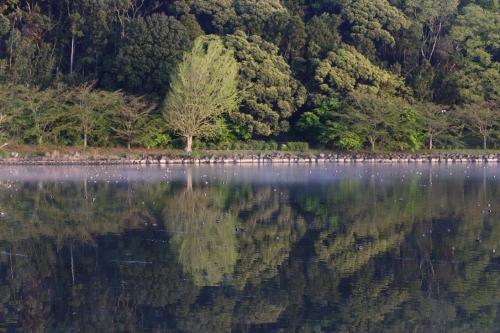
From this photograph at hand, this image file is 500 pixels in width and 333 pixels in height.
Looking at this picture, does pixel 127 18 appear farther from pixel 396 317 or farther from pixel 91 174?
pixel 396 317

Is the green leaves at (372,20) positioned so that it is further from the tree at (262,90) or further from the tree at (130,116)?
the tree at (130,116)

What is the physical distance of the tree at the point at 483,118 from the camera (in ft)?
175

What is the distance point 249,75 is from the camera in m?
52.4

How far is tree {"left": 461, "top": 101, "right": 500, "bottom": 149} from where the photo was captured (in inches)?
2099

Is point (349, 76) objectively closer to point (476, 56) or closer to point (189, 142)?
point (476, 56)

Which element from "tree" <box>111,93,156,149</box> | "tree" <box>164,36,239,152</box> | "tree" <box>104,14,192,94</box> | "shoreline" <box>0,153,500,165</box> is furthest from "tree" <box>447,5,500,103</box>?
"tree" <box>111,93,156,149</box>

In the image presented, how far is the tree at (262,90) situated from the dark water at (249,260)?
24.3m

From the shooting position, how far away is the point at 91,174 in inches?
1401

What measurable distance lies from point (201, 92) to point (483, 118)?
732 inches

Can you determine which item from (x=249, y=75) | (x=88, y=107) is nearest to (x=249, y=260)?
(x=88, y=107)

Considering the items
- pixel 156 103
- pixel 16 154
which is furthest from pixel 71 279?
pixel 156 103

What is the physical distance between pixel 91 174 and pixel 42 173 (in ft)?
7.73

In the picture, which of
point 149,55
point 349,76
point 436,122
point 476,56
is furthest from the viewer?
point 476,56

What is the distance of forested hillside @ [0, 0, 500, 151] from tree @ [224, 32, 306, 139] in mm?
93
